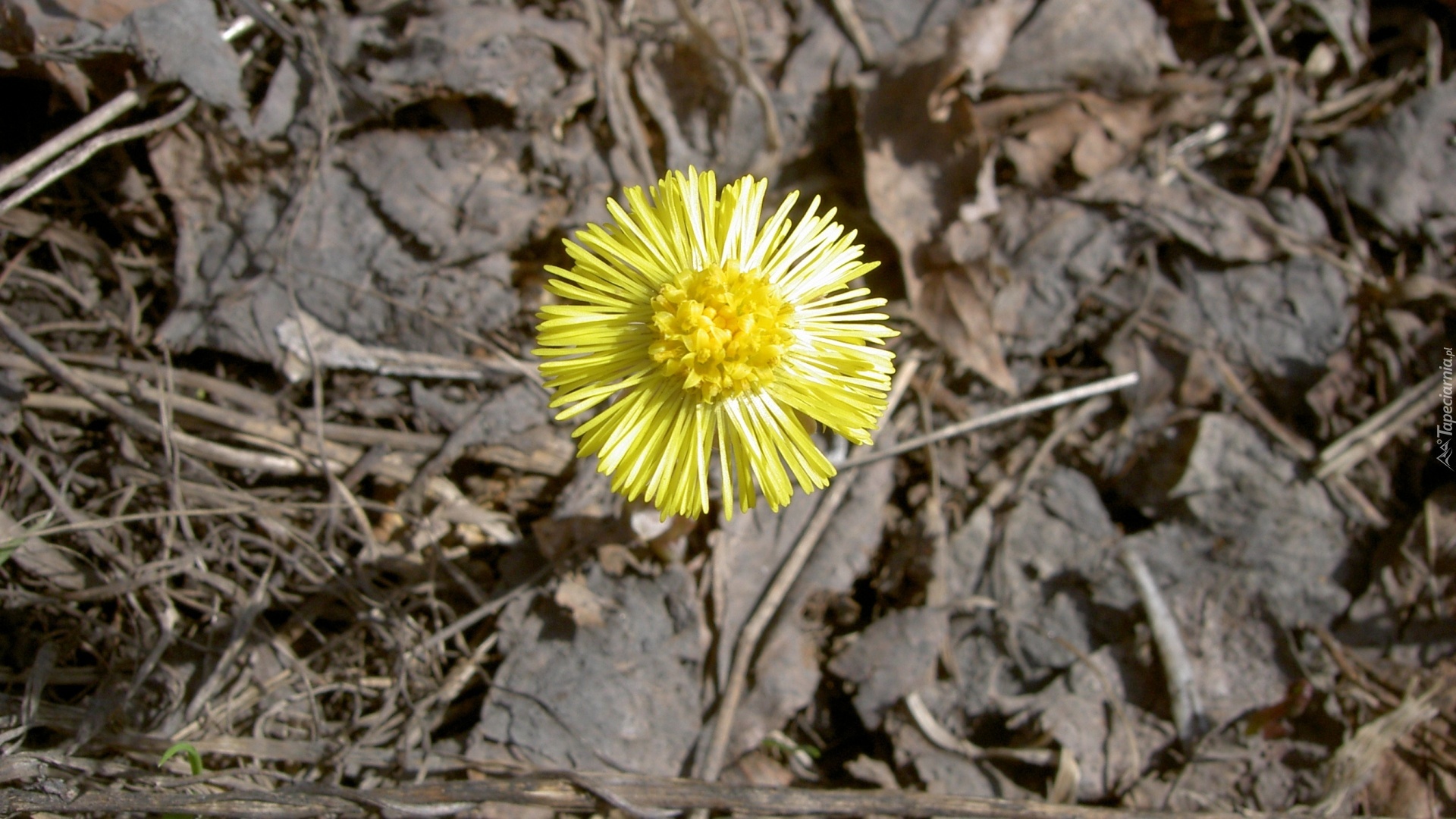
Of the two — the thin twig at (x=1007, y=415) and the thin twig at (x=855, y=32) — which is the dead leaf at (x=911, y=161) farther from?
the thin twig at (x=1007, y=415)

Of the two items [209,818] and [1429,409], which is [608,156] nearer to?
[209,818]

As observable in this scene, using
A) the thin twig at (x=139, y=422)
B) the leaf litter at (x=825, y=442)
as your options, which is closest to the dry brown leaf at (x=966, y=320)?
the leaf litter at (x=825, y=442)

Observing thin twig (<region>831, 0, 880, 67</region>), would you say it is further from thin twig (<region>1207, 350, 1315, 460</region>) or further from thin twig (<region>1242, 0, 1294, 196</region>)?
thin twig (<region>1207, 350, 1315, 460</region>)

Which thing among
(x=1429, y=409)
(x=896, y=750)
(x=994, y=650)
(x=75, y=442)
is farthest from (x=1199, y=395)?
(x=75, y=442)

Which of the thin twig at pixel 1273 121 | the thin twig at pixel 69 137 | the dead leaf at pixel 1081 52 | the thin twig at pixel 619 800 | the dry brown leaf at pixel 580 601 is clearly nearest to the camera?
the thin twig at pixel 619 800

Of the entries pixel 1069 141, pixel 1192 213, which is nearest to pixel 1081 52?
pixel 1069 141

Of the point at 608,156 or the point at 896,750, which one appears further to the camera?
the point at 608,156
